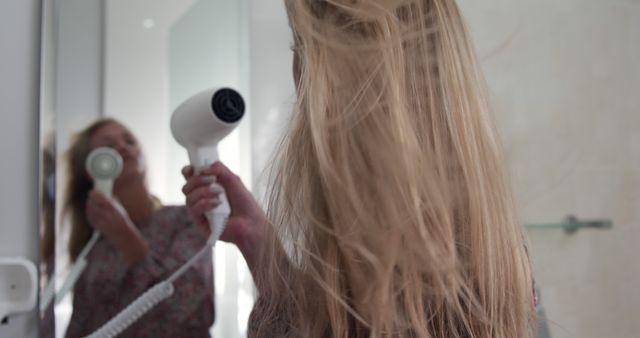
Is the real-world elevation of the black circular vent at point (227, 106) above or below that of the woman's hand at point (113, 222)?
above

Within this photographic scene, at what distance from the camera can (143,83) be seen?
0.59 metres

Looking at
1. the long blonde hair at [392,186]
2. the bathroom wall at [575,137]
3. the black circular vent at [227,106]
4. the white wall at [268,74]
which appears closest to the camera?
the long blonde hair at [392,186]

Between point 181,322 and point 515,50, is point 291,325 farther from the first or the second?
point 515,50

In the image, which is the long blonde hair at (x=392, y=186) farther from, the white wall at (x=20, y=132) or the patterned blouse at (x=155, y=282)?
the white wall at (x=20, y=132)

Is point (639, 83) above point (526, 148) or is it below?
above

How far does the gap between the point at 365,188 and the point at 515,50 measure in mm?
578

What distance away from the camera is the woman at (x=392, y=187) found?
0.38 m

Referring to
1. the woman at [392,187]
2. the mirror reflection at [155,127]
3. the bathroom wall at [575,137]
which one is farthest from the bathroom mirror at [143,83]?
the bathroom wall at [575,137]

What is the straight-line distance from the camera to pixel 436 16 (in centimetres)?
42

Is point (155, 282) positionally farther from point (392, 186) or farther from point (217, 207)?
point (392, 186)

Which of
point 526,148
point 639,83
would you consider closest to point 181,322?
point 526,148

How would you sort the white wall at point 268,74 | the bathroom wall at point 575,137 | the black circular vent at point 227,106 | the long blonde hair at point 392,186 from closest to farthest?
the long blonde hair at point 392,186 < the black circular vent at point 227,106 < the white wall at point 268,74 < the bathroom wall at point 575,137

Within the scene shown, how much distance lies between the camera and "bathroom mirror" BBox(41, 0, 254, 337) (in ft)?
1.87

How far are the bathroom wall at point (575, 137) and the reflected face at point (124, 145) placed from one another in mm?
577
